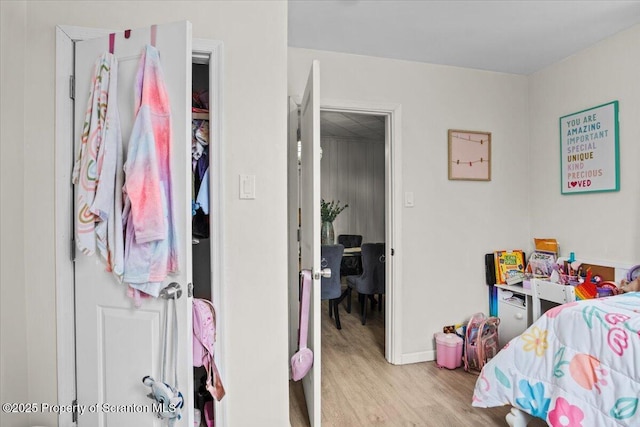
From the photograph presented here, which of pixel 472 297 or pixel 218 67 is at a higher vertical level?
pixel 218 67

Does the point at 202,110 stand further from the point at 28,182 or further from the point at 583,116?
the point at 583,116

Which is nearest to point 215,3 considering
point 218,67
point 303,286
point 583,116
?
point 218,67

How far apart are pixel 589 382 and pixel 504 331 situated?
1.32 metres

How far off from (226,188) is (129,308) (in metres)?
0.66

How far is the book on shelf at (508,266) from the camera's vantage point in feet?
9.55

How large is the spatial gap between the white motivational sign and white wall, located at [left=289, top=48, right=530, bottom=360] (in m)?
0.38

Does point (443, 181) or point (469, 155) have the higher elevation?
point (469, 155)

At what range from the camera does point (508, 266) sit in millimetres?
2945

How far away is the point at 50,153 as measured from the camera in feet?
4.99

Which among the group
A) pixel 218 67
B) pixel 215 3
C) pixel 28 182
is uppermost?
pixel 215 3

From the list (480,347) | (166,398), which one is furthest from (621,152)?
(166,398)

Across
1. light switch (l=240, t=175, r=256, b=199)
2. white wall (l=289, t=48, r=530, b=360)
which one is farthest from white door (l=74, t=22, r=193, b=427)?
white wall (l=289, t=48, r=530, b=360)

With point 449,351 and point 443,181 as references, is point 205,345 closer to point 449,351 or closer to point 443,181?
point 449,351

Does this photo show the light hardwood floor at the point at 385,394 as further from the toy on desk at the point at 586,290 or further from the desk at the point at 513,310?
the toy on desk at the point at 586,290
